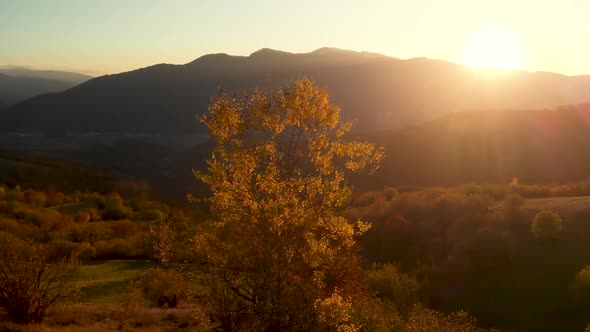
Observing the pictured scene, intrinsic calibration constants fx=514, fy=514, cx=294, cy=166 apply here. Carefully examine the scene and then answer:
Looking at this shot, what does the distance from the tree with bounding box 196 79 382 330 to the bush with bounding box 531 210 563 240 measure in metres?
24.2

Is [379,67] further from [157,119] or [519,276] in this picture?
[519,276]

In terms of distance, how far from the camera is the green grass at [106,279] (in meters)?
25.7

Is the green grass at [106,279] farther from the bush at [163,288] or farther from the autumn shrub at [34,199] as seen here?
the autumn shrub at [34,199]

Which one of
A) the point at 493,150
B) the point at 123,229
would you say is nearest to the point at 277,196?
the point at 123,229

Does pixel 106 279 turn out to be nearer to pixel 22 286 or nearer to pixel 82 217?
pixel 22 286

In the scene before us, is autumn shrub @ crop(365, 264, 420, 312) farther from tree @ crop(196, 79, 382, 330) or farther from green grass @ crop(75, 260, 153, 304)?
tree @ crop(196, 79, 382, 330)

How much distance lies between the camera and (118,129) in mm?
186250

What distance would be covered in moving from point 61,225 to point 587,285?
1653 inches

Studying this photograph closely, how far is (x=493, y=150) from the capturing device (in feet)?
281

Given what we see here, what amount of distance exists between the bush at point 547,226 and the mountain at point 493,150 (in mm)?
42040

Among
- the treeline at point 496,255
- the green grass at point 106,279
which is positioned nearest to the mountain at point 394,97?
the treeline at point 496,255

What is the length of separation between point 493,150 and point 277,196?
7895 centimetres

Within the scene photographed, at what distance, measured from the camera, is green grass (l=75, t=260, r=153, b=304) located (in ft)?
84.4

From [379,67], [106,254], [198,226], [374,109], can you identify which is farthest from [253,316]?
[379,67]
